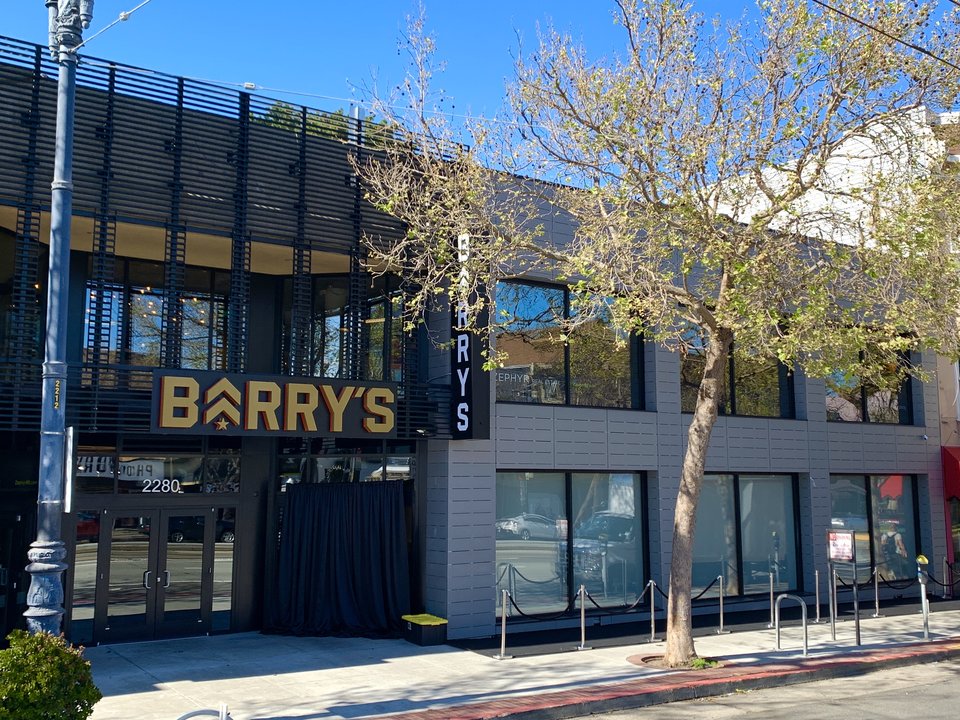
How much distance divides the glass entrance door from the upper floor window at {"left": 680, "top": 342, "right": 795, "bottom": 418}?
9.67 m

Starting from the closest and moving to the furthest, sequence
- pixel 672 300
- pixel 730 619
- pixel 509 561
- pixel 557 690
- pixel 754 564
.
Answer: pixel 557 690, pixel 672 300, pixel 509 561, pixel 730 619, pixel 754 564

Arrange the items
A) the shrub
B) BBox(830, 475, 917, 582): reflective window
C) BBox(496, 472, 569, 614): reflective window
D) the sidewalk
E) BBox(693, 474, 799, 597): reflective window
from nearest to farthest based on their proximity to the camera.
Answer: the shrub < the sidewalk < BBox(496, 472, 569, 614): reflective window < BBox(693, 474, 799, 597): reflective window < BBox(830, 475, 917, 582): reflective window

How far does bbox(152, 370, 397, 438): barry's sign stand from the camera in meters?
13.3

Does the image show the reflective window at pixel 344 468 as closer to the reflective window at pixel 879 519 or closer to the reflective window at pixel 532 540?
the reflective window at pixel 532 540

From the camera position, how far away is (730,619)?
1803cm

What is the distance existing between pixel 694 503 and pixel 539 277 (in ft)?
18.0

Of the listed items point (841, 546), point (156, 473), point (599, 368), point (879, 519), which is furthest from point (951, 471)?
point (156, 473)

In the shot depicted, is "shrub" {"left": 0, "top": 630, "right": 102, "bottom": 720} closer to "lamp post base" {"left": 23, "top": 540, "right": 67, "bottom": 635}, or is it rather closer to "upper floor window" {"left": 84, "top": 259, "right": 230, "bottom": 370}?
"lamp post base" {"left": 23, "top": 540, "right": 67, "bottom": 635}

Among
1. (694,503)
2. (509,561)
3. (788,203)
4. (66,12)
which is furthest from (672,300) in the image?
(66,12)

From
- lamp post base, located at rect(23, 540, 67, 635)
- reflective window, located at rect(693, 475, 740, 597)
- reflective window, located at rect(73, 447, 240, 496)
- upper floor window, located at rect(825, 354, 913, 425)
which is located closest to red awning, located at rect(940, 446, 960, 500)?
upper floor window, located at rect(825, 354, 913, 425)

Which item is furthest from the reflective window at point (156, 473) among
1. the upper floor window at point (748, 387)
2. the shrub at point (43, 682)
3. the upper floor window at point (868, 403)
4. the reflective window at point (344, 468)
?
the upper floor window at point (868, 403)

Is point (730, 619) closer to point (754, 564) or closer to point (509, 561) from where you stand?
point (754, 564)

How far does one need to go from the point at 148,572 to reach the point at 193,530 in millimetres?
1037

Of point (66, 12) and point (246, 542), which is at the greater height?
point (66, 12)
